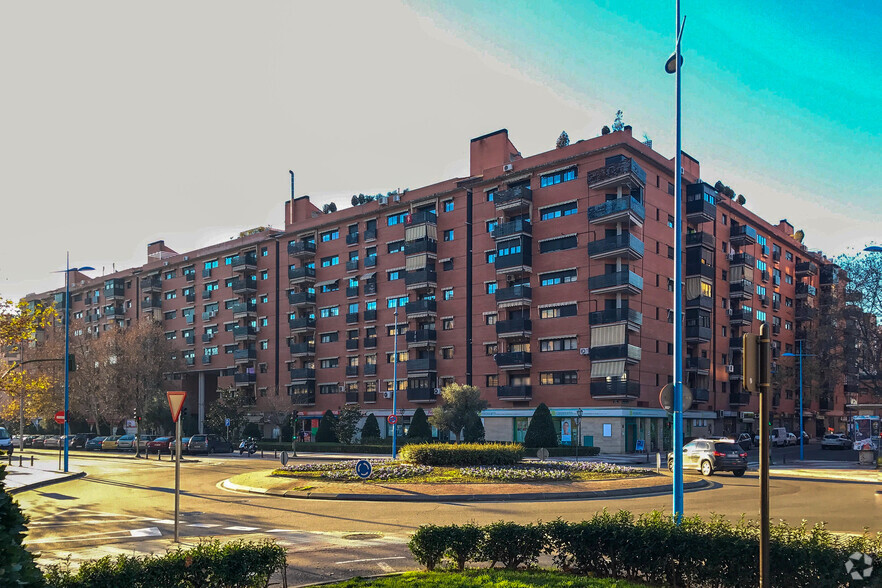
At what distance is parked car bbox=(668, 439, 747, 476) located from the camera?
32.5m

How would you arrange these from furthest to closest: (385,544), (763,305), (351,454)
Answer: (763,305) → (351,454) → (385,544)

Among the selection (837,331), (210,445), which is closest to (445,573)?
(210,445)

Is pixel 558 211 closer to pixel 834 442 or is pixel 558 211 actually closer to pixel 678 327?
pixel 834 442

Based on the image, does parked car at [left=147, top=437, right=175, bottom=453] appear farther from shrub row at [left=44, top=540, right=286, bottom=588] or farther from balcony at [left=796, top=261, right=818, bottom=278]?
balcony at [left=796, top=261, right=818, bottom=278]

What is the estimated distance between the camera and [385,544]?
13.8 m

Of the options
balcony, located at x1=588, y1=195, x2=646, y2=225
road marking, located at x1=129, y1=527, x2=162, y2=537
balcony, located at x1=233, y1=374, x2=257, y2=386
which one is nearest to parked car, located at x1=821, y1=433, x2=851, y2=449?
balcony, located at x1=588, y1=195, x2=646, y2=225

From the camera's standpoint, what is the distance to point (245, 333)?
82688 millimetres

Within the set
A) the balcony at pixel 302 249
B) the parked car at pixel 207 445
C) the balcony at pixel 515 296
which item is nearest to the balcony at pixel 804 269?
the balcony at pixel 515 296

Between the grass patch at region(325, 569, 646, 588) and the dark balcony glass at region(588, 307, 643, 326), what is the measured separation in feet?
148

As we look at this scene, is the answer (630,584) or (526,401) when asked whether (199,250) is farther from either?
(630,584)

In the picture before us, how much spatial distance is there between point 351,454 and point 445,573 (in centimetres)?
4523

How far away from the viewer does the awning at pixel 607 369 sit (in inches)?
2084

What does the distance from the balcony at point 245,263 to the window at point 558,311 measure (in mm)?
40528

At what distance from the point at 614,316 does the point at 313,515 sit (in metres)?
38.8
